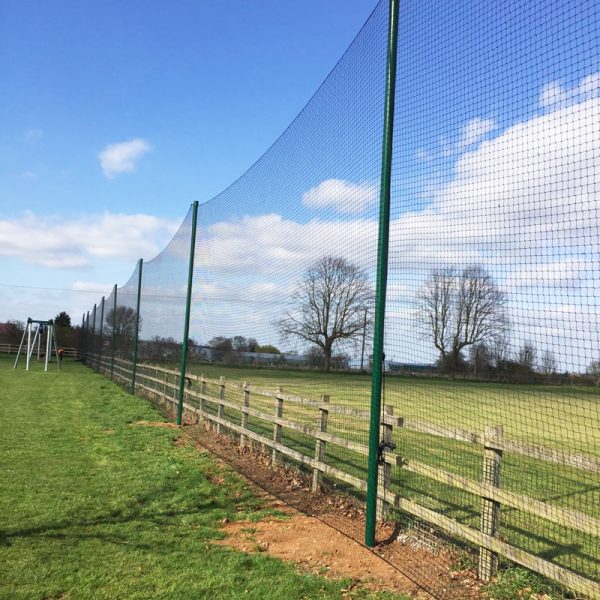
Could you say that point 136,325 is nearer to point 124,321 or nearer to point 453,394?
point 124,321

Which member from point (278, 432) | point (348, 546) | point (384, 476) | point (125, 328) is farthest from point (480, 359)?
point (125, 328)

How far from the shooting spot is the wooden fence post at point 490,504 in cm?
351

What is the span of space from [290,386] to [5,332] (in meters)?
50.6

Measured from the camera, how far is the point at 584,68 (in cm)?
284

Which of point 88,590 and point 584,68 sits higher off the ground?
point 584,68

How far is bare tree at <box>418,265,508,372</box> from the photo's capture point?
11.3 ft

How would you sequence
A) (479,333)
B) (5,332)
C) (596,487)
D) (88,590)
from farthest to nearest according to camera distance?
(5,332) → (596,487) → (479,333) → (88,590)

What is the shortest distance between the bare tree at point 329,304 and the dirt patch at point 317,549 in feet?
5.52

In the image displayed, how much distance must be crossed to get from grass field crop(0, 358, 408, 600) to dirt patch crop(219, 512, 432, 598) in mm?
162

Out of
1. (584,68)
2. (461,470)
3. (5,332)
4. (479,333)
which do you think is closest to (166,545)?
(479,333)

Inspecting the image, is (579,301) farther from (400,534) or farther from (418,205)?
(400,534)

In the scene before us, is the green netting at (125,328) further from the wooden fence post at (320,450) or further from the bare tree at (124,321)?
the wooden fence post at (320,450)

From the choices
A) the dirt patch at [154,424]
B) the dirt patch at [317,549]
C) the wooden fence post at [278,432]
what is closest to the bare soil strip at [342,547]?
the dirt patch at [317,549]

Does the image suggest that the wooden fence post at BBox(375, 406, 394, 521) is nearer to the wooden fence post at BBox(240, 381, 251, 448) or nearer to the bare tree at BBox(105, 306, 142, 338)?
the wooden fence post at BBox(240, 381, 251, 448)
